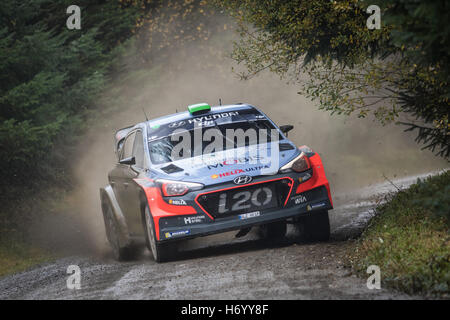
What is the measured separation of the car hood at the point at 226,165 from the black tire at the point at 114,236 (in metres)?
2.11

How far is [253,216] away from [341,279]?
223cm

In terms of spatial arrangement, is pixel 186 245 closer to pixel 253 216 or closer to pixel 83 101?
pixel 253 216

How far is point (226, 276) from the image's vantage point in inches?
283

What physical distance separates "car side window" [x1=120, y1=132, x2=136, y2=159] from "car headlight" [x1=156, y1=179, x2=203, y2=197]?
252cm

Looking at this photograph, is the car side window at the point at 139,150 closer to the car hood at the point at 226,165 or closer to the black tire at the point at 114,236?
the car hood at the point at 226,165

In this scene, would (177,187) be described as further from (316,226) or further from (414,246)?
(414,246)

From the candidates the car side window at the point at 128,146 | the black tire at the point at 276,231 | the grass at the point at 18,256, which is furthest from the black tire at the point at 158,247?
the grass at the point at 18,256

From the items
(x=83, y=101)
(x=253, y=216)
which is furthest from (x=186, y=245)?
(x=83, y=101)

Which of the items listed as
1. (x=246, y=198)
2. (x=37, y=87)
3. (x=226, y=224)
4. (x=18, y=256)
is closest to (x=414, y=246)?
(x=246, y=198)

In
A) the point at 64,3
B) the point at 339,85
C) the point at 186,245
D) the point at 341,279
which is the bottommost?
the point at 186,245

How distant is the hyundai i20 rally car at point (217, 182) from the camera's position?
28.3 ft

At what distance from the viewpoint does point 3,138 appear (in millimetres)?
16469

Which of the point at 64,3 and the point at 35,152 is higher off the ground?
the point at 64,3

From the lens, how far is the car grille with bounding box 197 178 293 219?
8641mm
